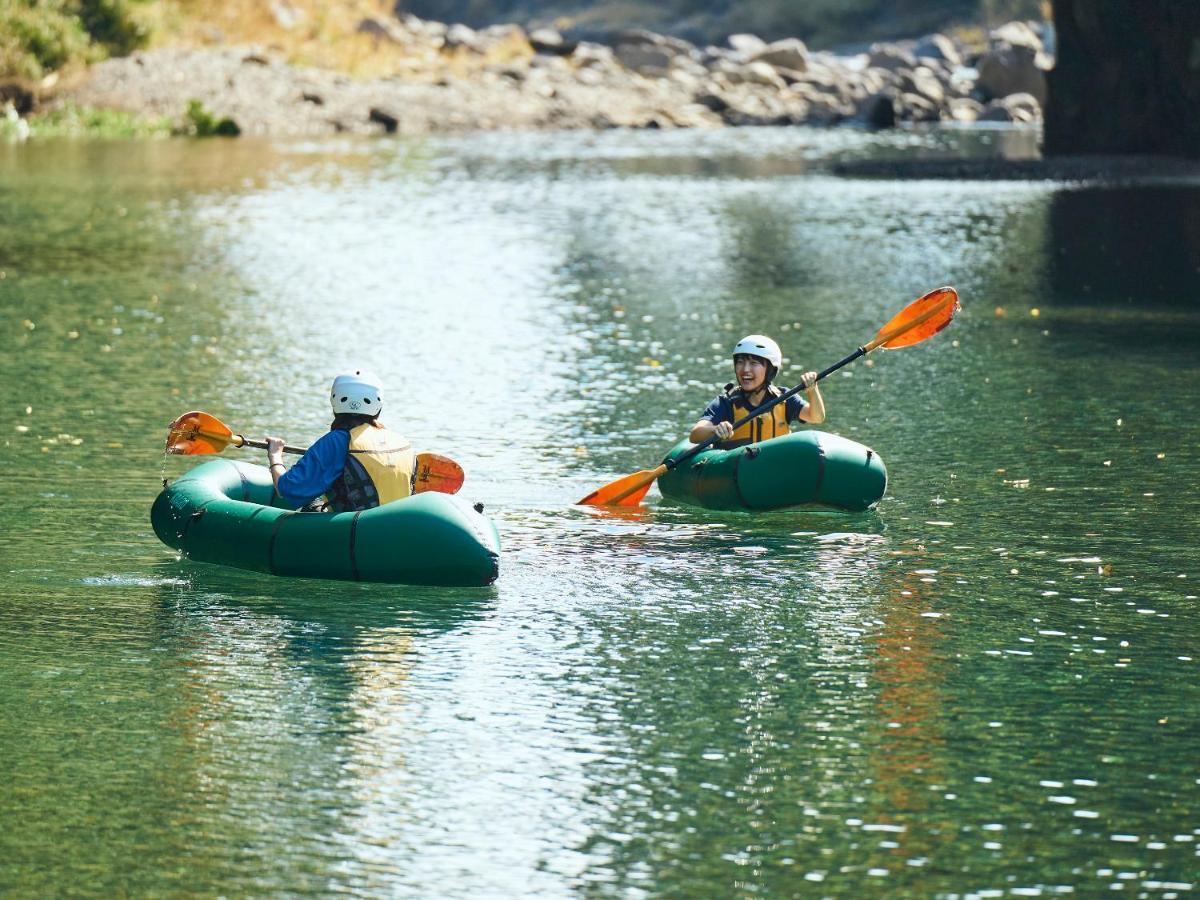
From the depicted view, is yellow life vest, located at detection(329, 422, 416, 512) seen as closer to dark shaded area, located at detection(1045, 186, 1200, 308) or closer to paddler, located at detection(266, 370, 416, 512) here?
paddler, located at detection(266, 370, 416, 512)

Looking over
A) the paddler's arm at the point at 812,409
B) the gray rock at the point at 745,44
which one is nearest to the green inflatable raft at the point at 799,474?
the paddler's arm at the point at 812,409

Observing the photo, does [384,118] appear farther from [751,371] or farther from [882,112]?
[751,371]

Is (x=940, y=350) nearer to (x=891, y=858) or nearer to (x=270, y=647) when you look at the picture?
(x=270, y=647)

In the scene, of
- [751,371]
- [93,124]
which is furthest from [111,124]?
[751,371]

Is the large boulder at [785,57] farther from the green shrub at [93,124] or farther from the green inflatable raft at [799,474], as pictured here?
the green inflatable raft at [799,474]

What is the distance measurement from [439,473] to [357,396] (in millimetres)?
1083

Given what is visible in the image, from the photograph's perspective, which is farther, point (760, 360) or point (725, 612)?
point (760, 360)

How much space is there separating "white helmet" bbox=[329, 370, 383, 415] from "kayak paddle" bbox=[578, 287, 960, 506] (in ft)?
7.27

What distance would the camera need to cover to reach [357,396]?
10695 mm

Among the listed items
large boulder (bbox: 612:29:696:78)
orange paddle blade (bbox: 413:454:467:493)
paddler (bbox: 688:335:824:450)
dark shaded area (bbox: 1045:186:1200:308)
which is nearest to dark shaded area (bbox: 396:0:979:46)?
large boulder (bbox: 612:29:696:78)

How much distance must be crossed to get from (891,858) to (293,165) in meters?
37.7

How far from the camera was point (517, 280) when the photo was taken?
83.1ft

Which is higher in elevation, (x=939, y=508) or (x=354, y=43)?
(x=354, y=43)

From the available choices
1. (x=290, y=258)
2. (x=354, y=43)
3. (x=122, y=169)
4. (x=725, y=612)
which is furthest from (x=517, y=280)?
(x=354, y=43)
